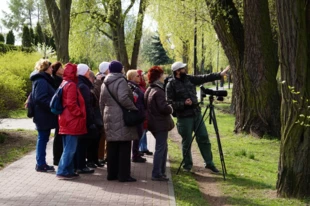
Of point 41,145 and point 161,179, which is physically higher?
point 41,145

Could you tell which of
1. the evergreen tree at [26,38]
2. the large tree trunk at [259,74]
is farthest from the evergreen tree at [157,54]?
the large tree trunk at [259,74]

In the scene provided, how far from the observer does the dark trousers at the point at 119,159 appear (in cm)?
818

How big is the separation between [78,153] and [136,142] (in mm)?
1538

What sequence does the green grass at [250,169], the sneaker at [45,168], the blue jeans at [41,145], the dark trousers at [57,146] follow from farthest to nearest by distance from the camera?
1. the dark trousers at [57,146]
2. the sneaker at [45,168]
3. the blue jeans at [41,145]
4. the green grass at [250,169]

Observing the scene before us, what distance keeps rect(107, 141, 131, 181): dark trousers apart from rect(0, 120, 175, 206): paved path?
6.5 inches


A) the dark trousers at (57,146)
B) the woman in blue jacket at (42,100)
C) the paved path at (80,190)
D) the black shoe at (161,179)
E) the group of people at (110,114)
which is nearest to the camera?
the paved path at (80,190)

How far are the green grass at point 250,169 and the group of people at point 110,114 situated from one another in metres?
0.87

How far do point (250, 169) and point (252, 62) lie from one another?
16.5ft

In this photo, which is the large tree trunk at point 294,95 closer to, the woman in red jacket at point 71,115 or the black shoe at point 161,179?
the black shoe at point 161,179

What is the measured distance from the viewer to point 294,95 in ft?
23.9

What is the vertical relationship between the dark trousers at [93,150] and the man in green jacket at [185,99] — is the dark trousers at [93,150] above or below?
below

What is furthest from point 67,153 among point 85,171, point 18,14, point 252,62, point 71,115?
point 18,14

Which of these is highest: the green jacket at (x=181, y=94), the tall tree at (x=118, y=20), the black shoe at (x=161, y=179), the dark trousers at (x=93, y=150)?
the tall tree at (x=118, y=20)

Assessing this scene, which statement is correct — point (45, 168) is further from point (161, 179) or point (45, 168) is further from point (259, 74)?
point (259, 74)
